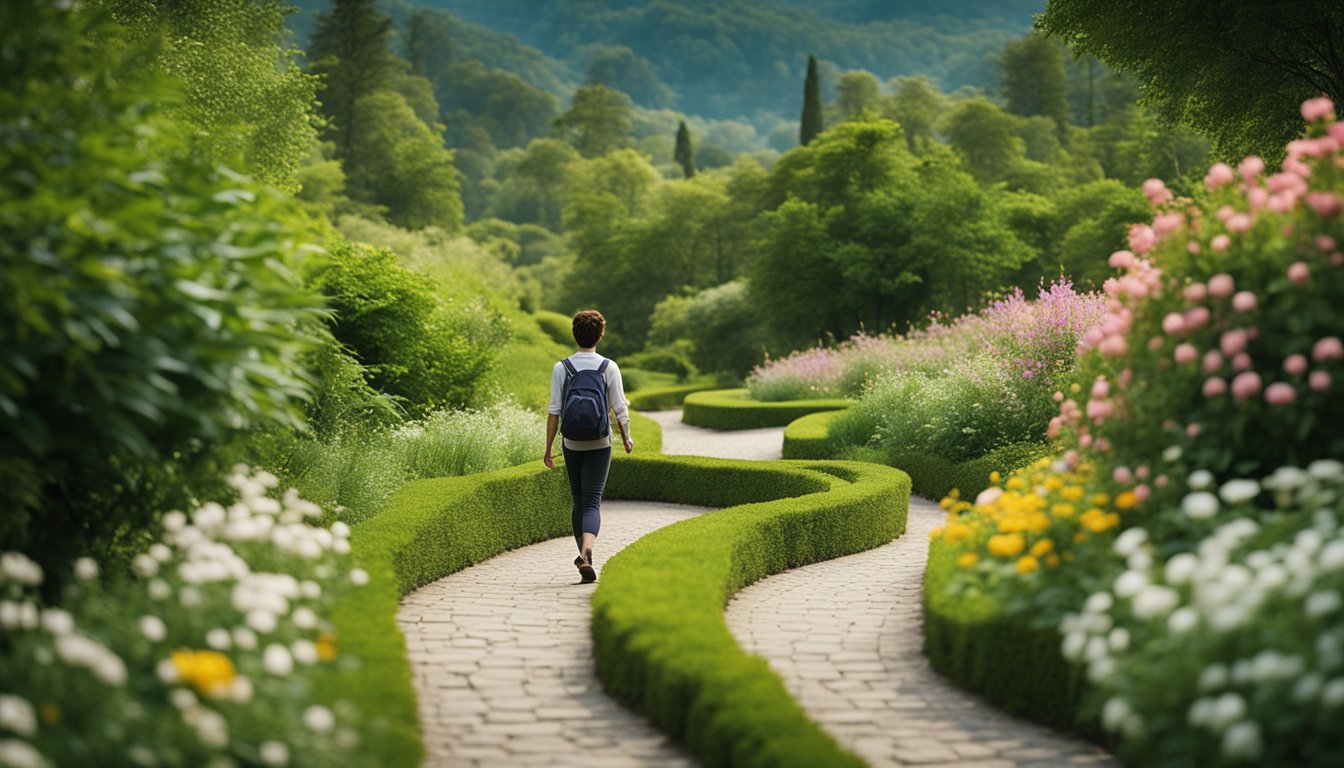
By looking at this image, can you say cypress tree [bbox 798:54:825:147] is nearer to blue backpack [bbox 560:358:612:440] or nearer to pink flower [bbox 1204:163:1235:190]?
blue backpack [bbox 560:358:612:440]

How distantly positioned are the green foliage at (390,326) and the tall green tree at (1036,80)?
219 ft

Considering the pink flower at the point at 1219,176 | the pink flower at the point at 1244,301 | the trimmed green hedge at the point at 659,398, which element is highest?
the pink flower at the point at 1219,176

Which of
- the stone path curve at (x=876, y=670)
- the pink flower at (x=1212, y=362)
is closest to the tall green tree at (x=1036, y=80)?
the stone path curve at (x=876, y=670)

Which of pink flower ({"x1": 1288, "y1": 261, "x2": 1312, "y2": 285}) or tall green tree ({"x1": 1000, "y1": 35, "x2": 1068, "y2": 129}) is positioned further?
tall green tree ({"x1": 1000, "y1": 35, "x2": 1068, "y2": 129})

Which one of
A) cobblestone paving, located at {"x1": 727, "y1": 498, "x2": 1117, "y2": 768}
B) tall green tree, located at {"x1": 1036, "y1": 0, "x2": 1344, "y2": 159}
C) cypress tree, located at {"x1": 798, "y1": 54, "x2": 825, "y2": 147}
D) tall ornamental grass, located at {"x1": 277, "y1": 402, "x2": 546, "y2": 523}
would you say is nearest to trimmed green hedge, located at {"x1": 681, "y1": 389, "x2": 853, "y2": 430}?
tall green tree, located at {"x1": 1036, "y1": 0, "x2": 1344, "y2": 159}

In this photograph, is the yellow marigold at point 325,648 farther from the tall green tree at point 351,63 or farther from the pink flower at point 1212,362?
the tall green tree at point 351,63

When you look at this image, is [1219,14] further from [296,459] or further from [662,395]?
[662,395]

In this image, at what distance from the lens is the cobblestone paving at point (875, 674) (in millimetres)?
4961

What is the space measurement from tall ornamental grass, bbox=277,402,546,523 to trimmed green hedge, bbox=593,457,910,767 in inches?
101

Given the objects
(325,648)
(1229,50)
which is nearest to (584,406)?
(325,648)

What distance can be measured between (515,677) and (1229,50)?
40.0ft

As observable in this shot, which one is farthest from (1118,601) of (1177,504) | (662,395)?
(662,395)

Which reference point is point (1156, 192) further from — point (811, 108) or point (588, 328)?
point (811, 108)

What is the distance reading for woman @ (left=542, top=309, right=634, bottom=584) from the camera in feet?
27.1
